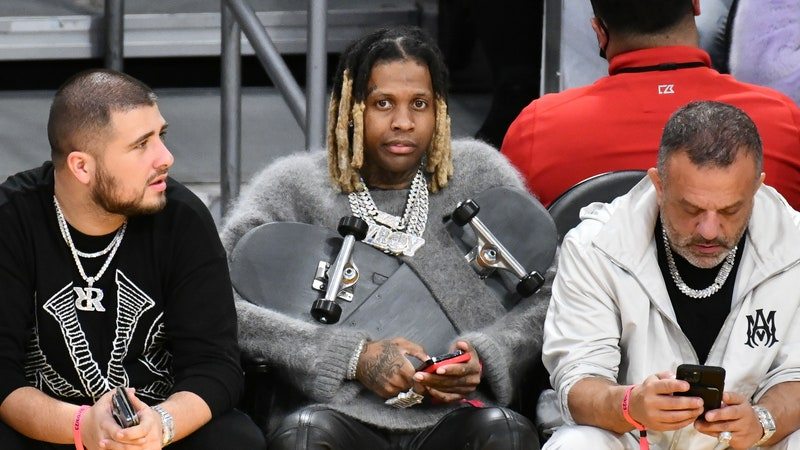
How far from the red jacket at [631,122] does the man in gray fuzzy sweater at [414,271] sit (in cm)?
26

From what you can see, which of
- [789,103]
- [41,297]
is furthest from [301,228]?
[789,103]

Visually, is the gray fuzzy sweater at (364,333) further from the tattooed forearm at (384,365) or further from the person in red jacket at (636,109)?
the person in red jacket at (636,109)

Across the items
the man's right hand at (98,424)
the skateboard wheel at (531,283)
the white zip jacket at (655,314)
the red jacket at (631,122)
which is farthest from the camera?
the red jacket at (631,122)

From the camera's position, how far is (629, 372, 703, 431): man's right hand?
A: 276 cm

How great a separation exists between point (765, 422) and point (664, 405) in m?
0.26

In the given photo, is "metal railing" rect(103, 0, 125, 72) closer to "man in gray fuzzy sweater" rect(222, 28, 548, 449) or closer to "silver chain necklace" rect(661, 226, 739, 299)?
"man in gray fuzzy sweater" rect(222, 28, 548, 449)

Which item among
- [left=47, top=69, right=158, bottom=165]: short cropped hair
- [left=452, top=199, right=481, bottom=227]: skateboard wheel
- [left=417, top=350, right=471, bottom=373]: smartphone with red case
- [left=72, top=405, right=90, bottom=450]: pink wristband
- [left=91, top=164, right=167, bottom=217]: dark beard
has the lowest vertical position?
[left=72, top=405, right=90, bottom=450]: pink wristband

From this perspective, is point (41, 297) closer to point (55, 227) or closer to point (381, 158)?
point (55, 227)

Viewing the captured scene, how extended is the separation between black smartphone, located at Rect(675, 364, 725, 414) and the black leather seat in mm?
690

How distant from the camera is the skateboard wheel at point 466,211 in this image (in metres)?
3.32

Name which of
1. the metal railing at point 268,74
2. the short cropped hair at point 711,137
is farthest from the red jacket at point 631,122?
the metal railing at point 268,74

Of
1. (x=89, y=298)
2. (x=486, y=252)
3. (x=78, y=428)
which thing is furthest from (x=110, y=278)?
(x=486, y=252)

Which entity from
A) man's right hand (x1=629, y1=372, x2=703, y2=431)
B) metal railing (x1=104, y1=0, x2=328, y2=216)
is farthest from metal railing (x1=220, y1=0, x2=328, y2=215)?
man's right hand (x1=629, y1=372, x2=703, y2=431)

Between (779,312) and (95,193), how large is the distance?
146 cm
